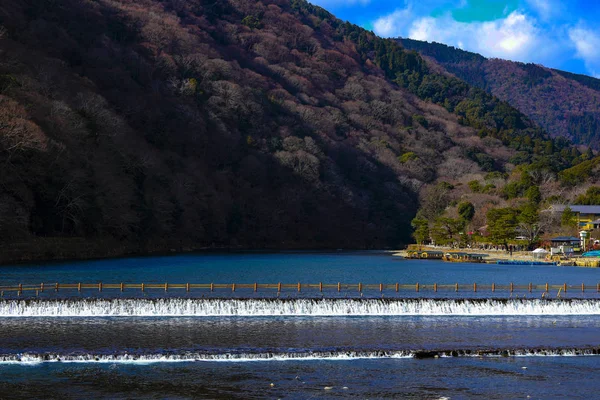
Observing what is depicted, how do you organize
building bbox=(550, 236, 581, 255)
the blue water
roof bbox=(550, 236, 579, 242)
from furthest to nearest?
1. roof bbox=(550, 236, 579, 242)
2. building bbox=(550, 236, 581, 255)
3. the blue water

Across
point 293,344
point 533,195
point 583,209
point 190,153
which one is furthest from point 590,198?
point 293,344

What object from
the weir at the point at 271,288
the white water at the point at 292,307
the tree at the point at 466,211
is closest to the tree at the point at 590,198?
the tree at the point at 466,211

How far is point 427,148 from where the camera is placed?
17950cm

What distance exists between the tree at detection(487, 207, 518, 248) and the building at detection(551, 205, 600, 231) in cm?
1265

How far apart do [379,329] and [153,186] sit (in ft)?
232

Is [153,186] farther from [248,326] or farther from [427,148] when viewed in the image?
[427,148]

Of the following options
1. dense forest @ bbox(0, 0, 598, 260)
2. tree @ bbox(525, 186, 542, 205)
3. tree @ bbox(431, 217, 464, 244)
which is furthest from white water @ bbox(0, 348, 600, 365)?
tree @ bbox(525, 186, 542, 205)

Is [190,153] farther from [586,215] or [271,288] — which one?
[271,288]

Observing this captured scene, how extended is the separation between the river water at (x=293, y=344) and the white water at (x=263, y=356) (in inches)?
1.9

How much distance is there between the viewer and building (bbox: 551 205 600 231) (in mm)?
100812

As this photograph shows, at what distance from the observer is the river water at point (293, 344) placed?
24.3 metres

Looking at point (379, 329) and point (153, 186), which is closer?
point (379, 329)

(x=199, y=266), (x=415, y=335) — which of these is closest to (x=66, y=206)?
(x=199, y=266)

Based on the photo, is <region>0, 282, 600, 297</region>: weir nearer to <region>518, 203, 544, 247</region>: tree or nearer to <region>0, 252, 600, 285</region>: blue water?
<region>0, 252, 600, 285</region>: blue water
